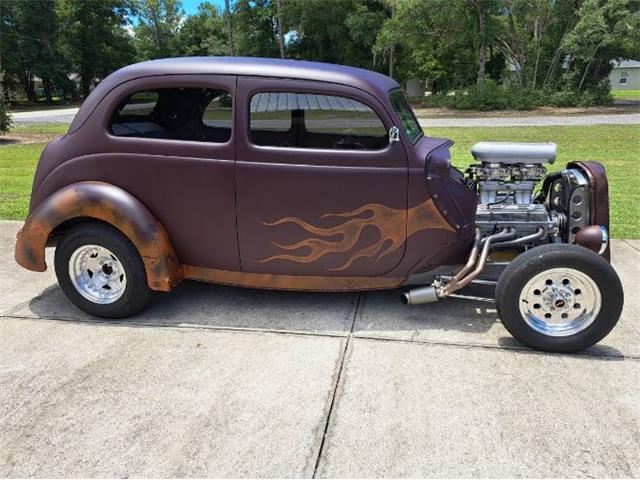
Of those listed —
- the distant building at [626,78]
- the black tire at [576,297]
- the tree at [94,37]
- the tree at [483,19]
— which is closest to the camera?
the black tire at [576,297]

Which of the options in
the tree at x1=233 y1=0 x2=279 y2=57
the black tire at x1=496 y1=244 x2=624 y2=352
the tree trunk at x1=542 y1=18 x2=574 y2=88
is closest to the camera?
the black tire at x1=496 y1=244 x2=624 y2=352

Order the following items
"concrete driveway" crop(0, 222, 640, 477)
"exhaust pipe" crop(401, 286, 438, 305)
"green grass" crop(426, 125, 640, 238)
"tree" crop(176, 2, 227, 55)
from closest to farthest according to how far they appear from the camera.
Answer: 1. "concrete driveway" crop(0, 222, 640, 477)
2. "exhaust pipe" crop(401, 286, 438, 305)
3. "green grass" crop(426, 125, 640, 238)
4. "tree" crop(176, 2, 227, 55)

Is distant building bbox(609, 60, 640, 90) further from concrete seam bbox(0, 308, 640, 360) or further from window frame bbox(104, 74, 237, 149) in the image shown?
window frame bbox(104, 74, 237, 149)

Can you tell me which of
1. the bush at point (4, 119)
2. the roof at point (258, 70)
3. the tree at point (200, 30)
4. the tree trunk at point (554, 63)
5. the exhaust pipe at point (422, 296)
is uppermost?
the tree at point (200, 30)

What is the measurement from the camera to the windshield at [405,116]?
3.71m

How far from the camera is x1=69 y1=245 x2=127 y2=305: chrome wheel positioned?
3.84 meters

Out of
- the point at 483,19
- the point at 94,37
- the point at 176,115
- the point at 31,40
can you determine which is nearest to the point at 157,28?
the point at 94,37

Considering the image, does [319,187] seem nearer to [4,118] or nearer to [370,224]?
[370,224]

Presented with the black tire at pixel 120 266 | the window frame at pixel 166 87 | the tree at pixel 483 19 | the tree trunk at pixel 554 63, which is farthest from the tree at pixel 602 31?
the black tire at pixel 120 266

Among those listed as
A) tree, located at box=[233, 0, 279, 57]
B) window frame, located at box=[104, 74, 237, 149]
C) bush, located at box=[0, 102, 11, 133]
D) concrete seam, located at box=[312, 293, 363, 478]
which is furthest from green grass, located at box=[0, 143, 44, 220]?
tree, located at box=[233, 0, 279, 57]

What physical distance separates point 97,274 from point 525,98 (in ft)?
91.1

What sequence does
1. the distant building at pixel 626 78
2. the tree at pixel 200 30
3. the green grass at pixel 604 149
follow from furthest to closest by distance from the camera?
1. the distant building at pixel 626 78
2. the tree at pixel 200 30
3. the green grass at pixel 604 149

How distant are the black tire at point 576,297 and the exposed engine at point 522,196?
0.53 m

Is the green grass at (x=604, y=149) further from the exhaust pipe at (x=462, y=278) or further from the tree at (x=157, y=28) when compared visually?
the tree at (x=157, y=28)
